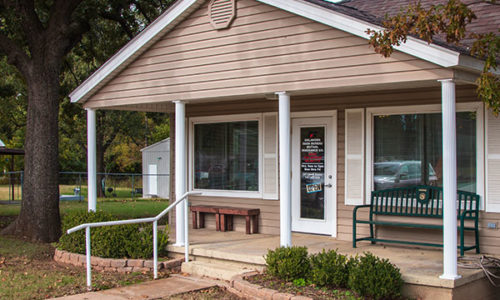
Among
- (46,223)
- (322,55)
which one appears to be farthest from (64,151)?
(322,55)

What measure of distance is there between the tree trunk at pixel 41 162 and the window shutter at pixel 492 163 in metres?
8.73

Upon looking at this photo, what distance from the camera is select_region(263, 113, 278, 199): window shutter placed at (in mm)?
10258

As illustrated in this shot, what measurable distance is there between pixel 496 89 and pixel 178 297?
14.5 feet

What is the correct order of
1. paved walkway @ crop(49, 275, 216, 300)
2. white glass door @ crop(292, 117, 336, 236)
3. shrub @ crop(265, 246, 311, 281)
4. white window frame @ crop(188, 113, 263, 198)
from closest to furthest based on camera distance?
1. paved walkway @ crop(49, 275, 216, 300)
2. shrub @ crop(265, 246, 311, 281)
3. white glass door @ crop(292, 117, 336, 236)
4. white window frame @ crop(188, 113, 263, 198)

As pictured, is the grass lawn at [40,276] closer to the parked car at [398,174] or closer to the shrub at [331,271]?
the shrub at [331,271]

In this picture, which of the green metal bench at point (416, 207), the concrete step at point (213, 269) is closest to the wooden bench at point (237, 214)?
the concrete step at point (213, 269)

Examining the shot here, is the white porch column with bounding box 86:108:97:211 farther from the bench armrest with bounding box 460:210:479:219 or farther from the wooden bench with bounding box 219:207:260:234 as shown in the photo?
the bench armrest with bounding box 460:210:479:219

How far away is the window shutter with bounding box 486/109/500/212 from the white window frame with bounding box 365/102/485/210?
0.07 m

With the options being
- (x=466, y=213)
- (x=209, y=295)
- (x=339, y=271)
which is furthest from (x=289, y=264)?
(x=466, y=213)

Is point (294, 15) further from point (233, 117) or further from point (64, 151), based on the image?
point (64, 151)

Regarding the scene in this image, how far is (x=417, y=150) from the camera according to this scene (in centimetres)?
865

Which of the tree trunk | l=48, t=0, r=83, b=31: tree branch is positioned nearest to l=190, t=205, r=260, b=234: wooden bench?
the tree trunk

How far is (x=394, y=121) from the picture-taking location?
29.0 feet

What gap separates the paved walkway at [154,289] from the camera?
6.87 meters
